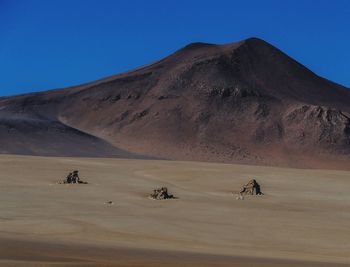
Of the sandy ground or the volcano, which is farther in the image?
the volcano

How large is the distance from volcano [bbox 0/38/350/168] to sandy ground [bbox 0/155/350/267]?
60979mm

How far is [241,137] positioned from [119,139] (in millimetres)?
16973

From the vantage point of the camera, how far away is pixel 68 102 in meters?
116

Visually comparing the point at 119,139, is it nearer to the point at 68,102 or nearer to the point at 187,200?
the point at 68,102

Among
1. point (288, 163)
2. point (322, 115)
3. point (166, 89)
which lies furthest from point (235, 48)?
point (288, 163)

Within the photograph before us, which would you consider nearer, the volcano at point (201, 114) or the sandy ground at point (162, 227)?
the sandy ground at point (162, 227)

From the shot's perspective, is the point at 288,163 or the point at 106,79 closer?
the point at 288,163

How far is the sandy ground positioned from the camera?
9.83m

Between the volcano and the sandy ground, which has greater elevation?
the volcano

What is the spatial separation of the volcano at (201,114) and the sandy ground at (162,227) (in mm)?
60979

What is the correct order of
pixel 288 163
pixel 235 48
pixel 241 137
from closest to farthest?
pixel 288 163
pixel 241 137
pixel 235 48

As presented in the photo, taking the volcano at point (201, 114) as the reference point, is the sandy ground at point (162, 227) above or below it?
below

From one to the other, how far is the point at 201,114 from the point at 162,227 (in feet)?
293

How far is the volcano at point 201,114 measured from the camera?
91688 millimetres
